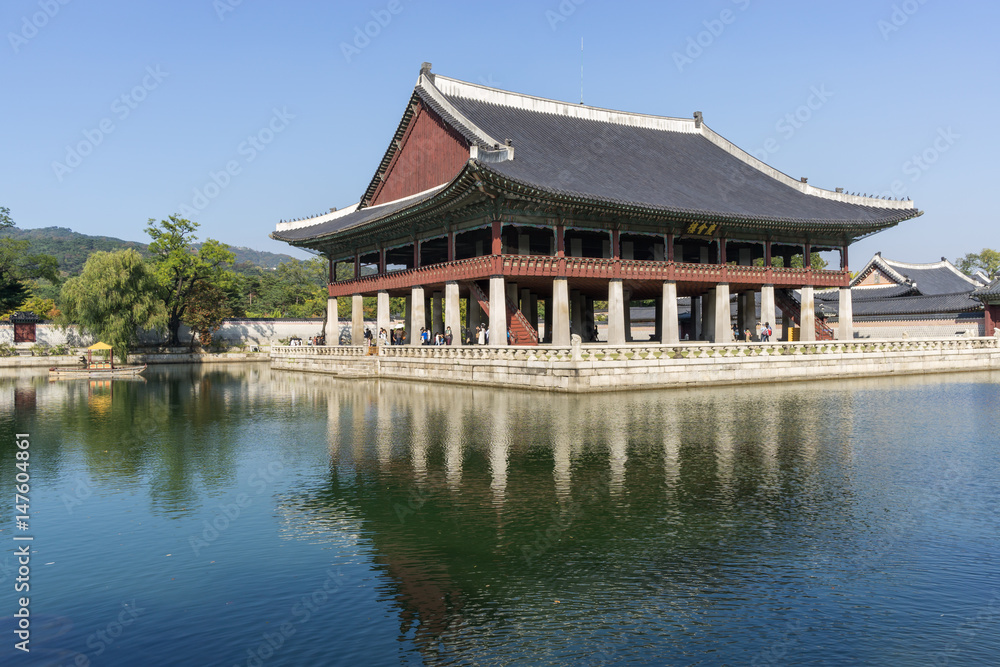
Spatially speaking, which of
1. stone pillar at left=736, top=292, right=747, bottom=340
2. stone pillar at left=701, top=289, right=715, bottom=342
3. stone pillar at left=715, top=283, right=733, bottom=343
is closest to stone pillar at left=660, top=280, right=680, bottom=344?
stone pillar at left=715, top=283, right=733, bottom=343

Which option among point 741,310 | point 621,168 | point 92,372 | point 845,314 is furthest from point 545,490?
point 92,372

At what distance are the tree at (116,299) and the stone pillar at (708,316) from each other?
144 ft

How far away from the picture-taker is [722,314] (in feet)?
149

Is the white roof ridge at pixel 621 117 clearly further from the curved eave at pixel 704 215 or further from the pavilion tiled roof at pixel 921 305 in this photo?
the pavilion tiled roof at pixel 921 305

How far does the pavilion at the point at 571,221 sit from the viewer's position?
37812mm

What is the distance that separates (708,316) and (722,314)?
20.3ft

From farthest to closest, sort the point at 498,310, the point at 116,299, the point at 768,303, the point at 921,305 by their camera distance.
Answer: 1. the point at 921,305
2. the point at 116,299
3. the point at 768,303
4. the point at 498,310

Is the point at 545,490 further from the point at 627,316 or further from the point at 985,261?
the point at 985,261

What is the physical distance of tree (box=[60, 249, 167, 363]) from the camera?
5916 cm

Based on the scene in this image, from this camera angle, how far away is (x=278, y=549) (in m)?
10.5

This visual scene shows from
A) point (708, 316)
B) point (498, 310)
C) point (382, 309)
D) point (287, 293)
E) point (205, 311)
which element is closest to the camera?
point (498, 310)

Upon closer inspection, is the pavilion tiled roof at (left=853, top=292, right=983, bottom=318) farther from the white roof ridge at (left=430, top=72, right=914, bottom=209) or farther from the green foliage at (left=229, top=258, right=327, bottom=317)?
the green foliage at (left=229, top=258, right=327, bottom=317)

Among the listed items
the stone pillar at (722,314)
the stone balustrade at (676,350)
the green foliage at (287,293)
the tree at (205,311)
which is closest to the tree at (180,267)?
the tree at (205,311)

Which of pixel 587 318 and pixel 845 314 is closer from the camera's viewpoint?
pixel 845 314
